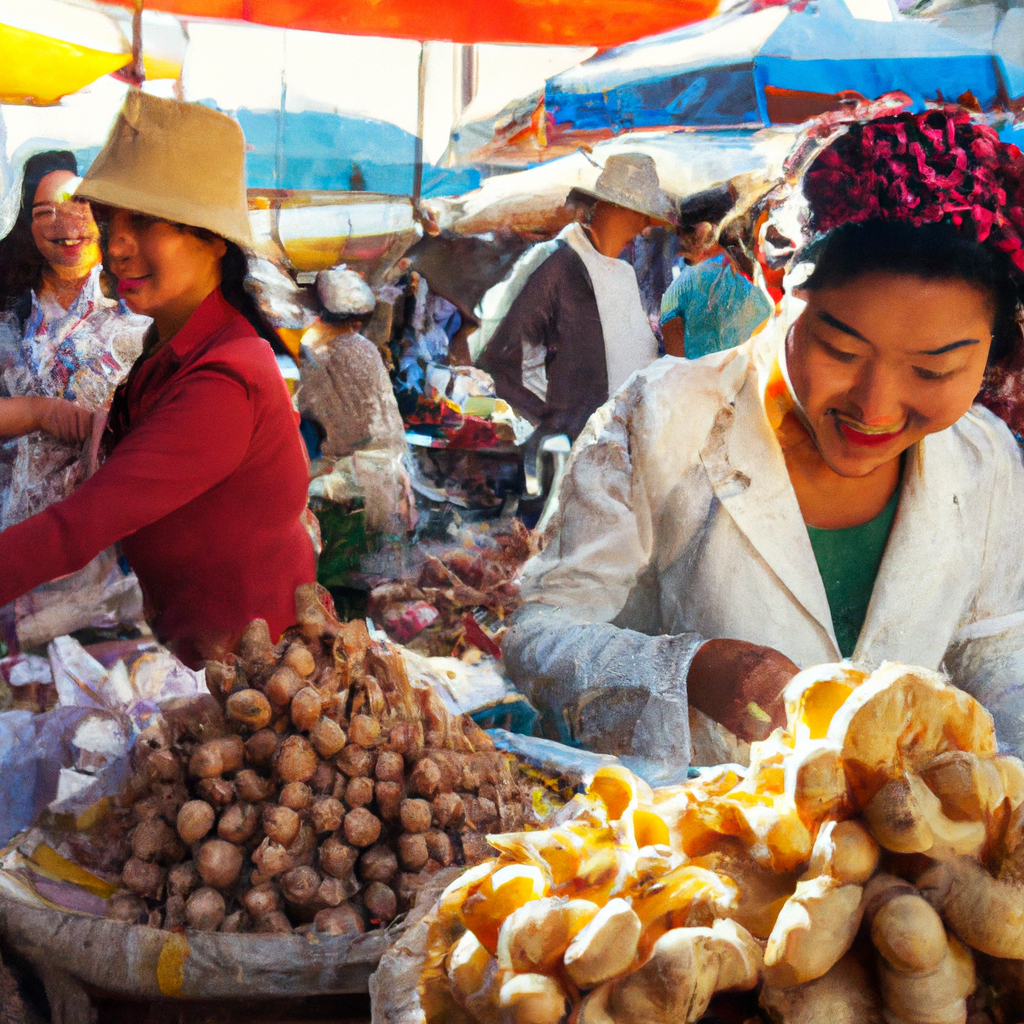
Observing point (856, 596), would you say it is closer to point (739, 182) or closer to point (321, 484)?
point (739, 182)

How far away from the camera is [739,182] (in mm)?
1950

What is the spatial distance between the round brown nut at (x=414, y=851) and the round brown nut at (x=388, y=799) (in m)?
0.04

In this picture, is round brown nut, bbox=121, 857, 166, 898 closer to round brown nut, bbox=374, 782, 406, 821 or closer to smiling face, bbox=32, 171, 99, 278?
round brown nut, bbox=374, 782, 406, 821

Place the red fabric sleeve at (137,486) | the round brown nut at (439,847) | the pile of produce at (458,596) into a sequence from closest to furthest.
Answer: the round brown nut at (439,847) < the red fabric sleeve at (137,486) < the pile of produce at (458,596)

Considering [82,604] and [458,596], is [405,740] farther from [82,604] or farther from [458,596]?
[82,604]

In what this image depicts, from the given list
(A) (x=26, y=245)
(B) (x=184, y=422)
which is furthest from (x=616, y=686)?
(A) (x=26, y=245)

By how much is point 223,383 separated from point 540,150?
796 mm

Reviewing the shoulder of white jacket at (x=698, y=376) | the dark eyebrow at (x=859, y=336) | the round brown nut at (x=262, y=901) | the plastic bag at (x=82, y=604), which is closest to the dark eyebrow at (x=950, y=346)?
the dark eyebrow at (x=859, y=336)

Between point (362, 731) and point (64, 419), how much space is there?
3.01 ft

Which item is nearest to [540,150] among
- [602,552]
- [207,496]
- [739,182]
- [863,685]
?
[739,182]


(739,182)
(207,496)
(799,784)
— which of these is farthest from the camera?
(739,182)

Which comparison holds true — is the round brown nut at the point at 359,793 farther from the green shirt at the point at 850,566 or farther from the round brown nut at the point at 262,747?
the green shirt at the point at 850,566

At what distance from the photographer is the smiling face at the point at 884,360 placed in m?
1.81

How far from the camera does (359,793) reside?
4.82ft
